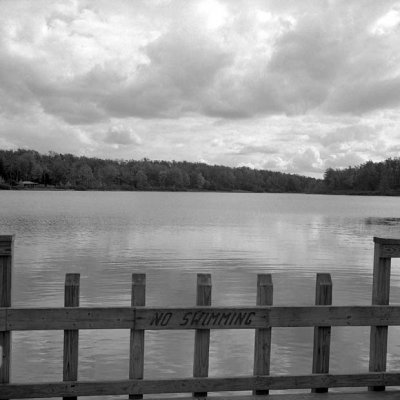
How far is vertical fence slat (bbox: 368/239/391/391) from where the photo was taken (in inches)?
219

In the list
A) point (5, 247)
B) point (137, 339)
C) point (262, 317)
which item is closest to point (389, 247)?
point (262, 317)

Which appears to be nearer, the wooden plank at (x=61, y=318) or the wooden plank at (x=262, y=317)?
the wooden plank at (x=61, y=318)

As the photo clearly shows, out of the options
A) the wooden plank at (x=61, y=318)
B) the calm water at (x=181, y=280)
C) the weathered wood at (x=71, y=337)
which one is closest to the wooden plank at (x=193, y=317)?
the wooden plank at (x=61, y=318)

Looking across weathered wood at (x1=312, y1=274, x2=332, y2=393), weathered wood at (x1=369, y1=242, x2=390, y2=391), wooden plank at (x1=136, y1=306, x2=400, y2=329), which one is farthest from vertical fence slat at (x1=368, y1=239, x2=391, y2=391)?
weathered wood at (x1=312, y1=274, x2=332, y2=393)

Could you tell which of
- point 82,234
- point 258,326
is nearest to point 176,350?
point 258,326

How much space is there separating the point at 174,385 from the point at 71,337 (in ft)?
3.48

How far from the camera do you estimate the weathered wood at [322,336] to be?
5.43 m

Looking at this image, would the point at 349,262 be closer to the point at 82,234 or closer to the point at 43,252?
the point at 43,252

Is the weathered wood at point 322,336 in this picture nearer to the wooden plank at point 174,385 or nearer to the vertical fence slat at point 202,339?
the wooden plank at point 174,385

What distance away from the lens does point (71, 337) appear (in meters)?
5.07

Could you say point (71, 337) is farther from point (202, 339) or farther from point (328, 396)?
point (328, 396)

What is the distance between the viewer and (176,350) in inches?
422

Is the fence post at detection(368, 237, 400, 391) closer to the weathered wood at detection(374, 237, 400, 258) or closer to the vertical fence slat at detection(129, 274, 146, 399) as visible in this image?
the weathered wood at detection(374, 237, 400, 258)

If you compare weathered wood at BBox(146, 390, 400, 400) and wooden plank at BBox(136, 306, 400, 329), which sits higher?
wooden plank at BBox(136, 306, 400, 329)
